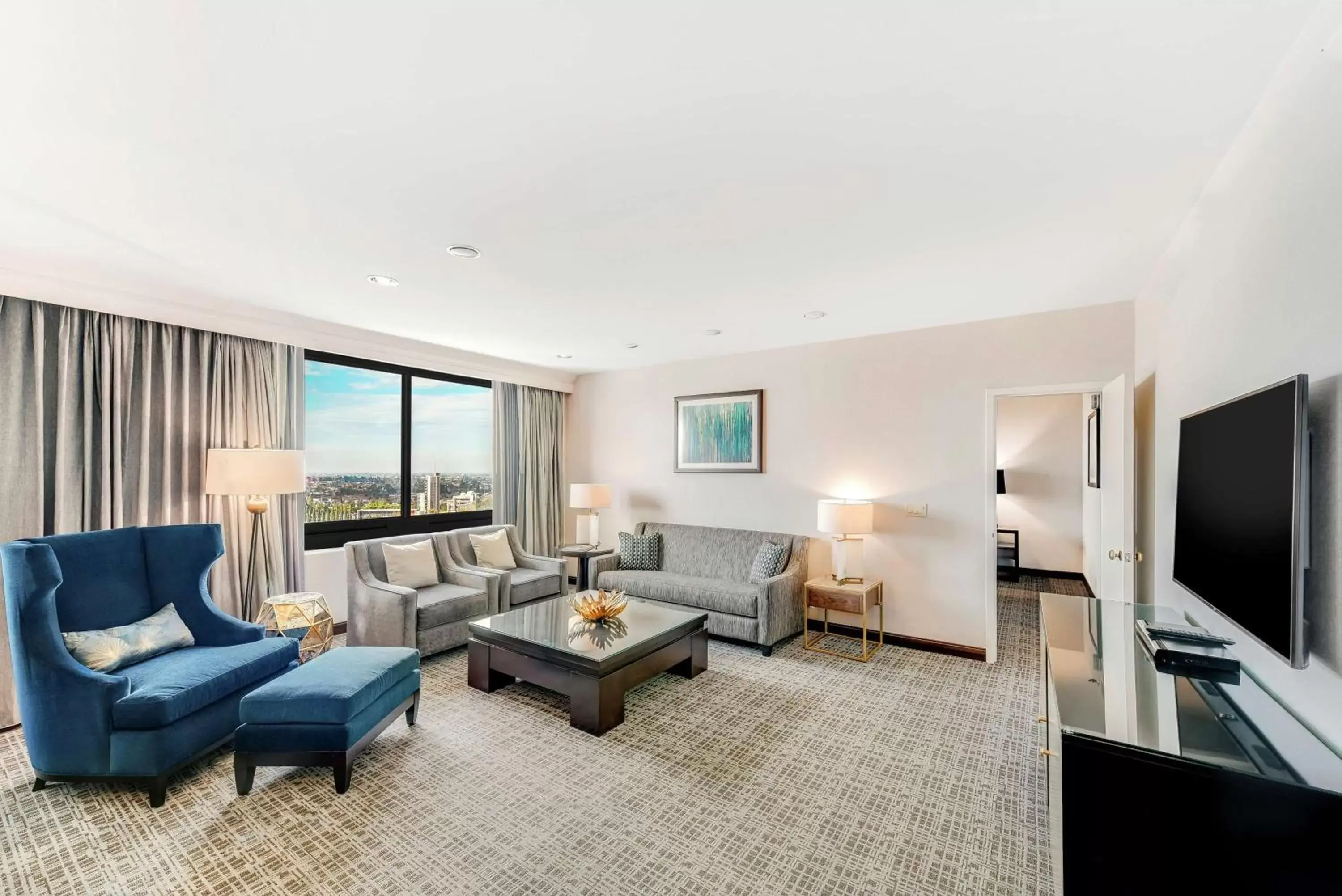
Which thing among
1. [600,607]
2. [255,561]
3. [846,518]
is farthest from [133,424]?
[846,518]

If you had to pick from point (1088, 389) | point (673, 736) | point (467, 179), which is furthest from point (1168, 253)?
point (673, 736)

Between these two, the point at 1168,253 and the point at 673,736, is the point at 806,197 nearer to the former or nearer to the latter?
the point at 1168,253

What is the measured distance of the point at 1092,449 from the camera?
5.13m

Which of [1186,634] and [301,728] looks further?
[301,728]

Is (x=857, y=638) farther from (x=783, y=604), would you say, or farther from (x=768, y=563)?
(x=768, y=563)

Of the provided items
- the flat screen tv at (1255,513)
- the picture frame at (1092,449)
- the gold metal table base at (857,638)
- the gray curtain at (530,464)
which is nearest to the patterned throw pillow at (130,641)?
the gray curtain at (530,464)

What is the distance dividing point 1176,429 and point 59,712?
487 centimetres

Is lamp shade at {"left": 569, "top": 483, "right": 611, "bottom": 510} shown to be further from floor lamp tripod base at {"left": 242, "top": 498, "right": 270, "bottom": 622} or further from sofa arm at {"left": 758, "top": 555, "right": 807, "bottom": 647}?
floor lamp tripod base at {"left": 242, "top": 498, "right": 270, "bottom": 622}

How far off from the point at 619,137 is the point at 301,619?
341cm

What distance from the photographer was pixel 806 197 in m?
2.17

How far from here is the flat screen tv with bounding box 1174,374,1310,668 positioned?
1.21 meters

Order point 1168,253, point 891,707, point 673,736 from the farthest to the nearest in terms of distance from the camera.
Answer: point 891,707, point 673,736, point 1168,253

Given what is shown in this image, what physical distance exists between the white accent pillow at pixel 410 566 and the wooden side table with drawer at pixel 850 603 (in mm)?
2993

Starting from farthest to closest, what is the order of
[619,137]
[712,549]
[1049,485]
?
[1049,485] → [712,549] → [619,137]
